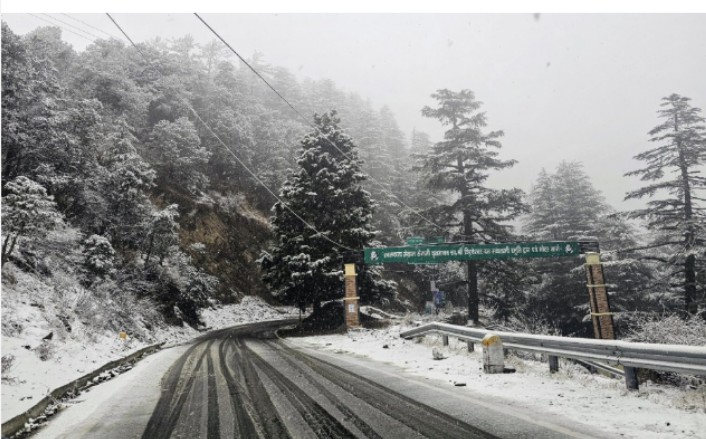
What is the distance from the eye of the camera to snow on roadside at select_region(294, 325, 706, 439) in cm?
432

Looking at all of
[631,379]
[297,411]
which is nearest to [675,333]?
[631,379]

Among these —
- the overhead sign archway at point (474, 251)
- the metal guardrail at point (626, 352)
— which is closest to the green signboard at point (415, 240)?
the overhead sign archway at point (474, 251)

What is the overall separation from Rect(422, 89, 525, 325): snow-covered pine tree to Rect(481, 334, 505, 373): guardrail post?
1615 cm

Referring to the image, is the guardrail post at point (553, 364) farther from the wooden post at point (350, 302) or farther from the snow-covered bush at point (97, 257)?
the snow-covered bush at point (97, 257)

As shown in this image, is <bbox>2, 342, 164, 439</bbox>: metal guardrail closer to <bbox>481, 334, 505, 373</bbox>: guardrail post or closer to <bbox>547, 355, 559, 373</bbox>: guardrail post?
<bbox>481, 334, 505, 373</bbox>: guardrail post

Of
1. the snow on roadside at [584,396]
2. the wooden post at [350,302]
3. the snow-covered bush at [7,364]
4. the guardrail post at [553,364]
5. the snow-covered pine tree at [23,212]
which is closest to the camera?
the snow on roadside at [584,396]

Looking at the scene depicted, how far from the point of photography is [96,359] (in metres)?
10.0

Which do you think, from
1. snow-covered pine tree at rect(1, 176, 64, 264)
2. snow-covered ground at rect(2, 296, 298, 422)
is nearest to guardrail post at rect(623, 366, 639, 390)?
snow-covered ground at rect(2, 296, 298, 422)

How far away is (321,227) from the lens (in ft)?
78.9

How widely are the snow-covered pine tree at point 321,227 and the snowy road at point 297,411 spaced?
14543 mm

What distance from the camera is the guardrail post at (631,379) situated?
5.76 metres

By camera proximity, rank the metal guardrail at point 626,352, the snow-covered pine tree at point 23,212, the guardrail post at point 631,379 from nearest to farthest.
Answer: the metal guardrail at point 626,352, the guardrail post at point 631,379, the snow-covered pine tree at point 23,212

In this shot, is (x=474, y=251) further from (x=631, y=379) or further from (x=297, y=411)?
(x=297, y=411)

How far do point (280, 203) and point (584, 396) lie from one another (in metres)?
20.8
